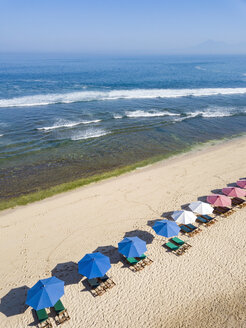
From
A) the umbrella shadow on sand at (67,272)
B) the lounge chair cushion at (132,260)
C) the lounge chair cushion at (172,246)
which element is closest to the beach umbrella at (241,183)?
the lounge chair cushion at (172,246)

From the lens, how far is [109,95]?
5288cm

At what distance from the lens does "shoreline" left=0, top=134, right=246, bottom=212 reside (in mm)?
19031

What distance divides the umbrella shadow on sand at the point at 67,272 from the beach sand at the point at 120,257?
53 mm

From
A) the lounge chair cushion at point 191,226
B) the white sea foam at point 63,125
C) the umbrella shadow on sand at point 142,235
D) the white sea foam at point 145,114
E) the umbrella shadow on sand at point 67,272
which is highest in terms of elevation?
the white sea foam at point 145,114

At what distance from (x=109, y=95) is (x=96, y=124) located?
19096mm

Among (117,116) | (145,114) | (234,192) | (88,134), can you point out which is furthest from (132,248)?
(145,114)

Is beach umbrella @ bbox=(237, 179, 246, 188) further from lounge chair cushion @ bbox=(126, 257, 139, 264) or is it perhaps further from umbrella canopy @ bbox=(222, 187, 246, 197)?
lounge chair cushion @ bbox=(126, 257, 139, 264)

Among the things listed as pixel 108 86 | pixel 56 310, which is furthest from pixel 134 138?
pixel 108 86

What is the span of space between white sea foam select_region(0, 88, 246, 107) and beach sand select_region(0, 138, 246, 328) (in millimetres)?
31444

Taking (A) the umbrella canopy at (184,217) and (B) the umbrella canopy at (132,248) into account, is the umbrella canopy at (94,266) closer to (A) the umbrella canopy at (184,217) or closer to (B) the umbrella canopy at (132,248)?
(B) the umbrella canopy at (132,248)

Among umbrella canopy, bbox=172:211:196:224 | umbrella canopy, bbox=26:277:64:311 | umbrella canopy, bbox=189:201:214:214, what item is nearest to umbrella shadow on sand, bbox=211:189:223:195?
umbrella canopy, bbox=189:201:214:214

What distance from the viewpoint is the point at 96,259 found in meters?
12.1

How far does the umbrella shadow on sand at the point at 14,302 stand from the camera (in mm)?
11055

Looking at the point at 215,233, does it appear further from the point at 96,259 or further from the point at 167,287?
the point at 96,259
